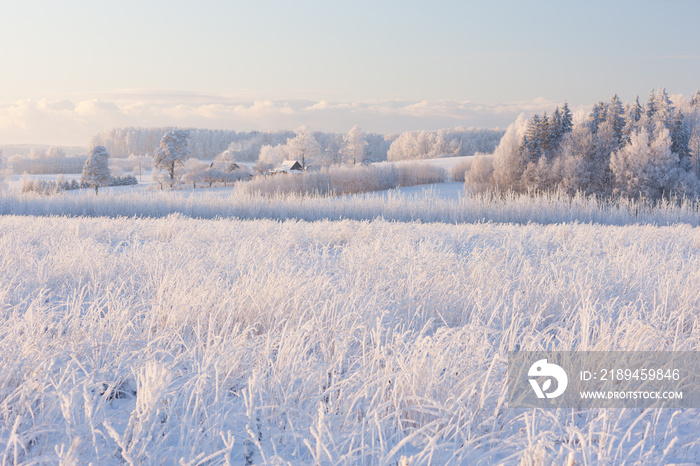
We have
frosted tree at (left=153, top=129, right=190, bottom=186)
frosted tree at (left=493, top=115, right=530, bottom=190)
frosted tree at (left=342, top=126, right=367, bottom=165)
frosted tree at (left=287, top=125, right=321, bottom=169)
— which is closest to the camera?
frosted tree at (left=493, top=115, right=530, bottom=190)

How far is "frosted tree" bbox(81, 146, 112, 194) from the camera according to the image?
38438mm

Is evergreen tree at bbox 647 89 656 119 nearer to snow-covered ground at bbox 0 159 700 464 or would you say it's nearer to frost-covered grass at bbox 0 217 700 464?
snow-covered ground at bbox 0 159 700 464

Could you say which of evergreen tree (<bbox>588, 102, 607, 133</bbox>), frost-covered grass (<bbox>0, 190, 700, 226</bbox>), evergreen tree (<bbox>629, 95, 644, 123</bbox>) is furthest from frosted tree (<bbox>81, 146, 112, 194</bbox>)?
evergreen tree (<bbox>629, 95, 644, 123</bbox>)

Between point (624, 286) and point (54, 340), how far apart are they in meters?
→ 4.33

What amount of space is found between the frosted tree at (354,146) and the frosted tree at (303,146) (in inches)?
220

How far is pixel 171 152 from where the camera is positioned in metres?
48.3

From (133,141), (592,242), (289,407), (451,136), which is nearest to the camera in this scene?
(289,407)

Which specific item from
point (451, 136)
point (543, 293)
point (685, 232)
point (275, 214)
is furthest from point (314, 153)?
point (543, 293)

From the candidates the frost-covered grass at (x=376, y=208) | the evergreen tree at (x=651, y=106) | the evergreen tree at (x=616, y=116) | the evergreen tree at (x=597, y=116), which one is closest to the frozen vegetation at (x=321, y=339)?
the frost-covered grass at (x=376, y=208)

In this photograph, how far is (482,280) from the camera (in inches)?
159

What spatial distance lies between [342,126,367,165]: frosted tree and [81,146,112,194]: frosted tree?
34.4 metres

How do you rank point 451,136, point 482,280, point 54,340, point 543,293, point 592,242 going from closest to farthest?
1. point 54,340
2. point 543,293
3. point 482,280
4. point 592,242
5. point 451,136

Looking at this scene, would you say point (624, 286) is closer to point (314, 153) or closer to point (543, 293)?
point (543, 293)

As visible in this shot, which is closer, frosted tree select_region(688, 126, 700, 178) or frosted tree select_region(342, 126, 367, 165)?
frosted tree select_region(688, 126, 700, 178)
